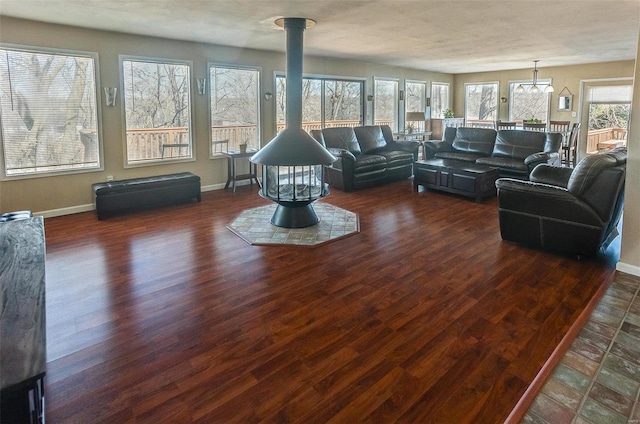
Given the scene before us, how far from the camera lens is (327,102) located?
8.95 m

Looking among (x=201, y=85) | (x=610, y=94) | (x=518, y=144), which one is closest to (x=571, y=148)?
(x=610, y=94)

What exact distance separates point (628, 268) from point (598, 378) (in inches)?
73.1

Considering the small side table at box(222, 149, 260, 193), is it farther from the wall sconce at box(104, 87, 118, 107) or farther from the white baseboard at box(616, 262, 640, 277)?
the white baseboard at box(616, 262, 640, 277)

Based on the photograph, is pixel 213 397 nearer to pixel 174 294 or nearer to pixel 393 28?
pixel 174 294

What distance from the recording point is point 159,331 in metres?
2.75

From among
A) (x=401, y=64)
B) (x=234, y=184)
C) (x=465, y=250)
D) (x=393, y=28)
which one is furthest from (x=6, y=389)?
(x=401, y=64)

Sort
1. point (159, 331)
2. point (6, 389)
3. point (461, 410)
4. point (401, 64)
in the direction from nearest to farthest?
point (6, 389) → point (461, 410) → point (159, 331) → point (401, 64)

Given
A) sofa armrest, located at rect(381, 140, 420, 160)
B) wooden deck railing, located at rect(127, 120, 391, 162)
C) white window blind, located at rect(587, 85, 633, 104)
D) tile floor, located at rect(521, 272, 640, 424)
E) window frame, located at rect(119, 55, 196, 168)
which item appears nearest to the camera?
tile floor, located at rect(521, 272, 640, 424)

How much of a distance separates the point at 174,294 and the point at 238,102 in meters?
4.88

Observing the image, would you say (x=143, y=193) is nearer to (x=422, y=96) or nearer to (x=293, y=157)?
(x=293, y=157)

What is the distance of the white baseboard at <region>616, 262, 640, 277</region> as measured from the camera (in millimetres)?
3566

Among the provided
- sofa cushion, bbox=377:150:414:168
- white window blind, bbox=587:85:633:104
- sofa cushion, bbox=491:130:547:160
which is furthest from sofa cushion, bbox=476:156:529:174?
A: white window blind, bbox=587:85:633:104

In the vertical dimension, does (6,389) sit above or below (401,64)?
below

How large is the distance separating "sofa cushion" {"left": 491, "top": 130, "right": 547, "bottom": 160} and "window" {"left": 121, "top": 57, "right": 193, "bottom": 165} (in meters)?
5.57
